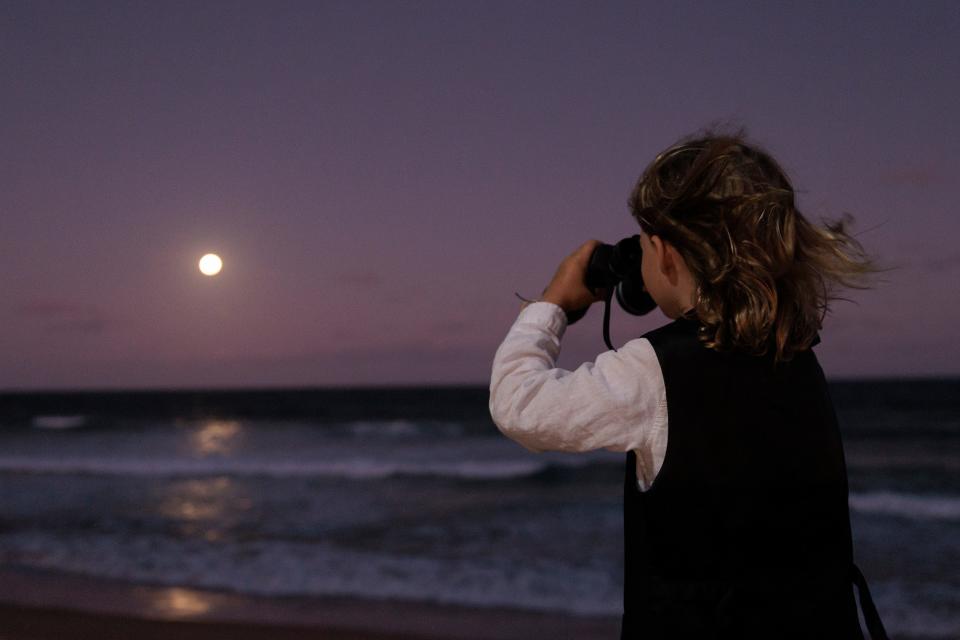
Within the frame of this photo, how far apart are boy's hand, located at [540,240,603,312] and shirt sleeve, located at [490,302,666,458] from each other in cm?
16

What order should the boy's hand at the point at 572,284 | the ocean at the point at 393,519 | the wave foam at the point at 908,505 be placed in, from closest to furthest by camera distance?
the boy's hand at the point at 572,284, the ocean at the point at 393,519, the wave foam at the point at 908,505

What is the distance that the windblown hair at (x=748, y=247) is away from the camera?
123 cm

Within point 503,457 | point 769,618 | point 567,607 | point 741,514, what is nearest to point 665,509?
point 741,514

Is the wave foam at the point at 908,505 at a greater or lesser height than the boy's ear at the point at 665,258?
lesser

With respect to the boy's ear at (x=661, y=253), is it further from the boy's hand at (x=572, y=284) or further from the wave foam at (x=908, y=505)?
the wave foam at (x=908, y=505)

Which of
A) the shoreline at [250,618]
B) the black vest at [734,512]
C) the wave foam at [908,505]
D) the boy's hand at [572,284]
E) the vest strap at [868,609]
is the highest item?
the boy's hand at [572,284]

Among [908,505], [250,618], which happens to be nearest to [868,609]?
[250,618]

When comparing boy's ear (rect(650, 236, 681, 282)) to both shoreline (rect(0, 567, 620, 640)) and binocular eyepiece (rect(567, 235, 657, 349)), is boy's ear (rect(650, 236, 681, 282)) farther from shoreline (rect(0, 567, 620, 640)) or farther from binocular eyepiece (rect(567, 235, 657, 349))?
shoreline (rect(0, 567, 620, 640))

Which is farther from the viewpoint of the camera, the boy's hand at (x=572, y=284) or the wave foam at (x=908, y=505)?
the wave foam at (x=908, y=505)

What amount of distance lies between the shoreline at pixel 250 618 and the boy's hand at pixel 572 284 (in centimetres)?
374

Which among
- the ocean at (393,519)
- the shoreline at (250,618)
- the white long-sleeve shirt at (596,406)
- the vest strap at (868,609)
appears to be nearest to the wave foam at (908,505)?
the ocean at (393,519)

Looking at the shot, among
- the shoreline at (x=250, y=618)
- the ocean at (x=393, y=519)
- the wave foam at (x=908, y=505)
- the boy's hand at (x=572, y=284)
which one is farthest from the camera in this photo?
the wave foam at (x=908, y=505)

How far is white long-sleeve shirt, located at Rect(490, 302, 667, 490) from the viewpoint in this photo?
121 centimetres

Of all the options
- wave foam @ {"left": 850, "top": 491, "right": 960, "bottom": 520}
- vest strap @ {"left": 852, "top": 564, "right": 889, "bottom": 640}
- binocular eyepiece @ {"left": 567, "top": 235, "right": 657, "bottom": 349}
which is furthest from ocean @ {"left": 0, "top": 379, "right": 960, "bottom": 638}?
binocular eyepiece @ {"left": 567, "top": 235, "right": 657, "bottom": 349}
